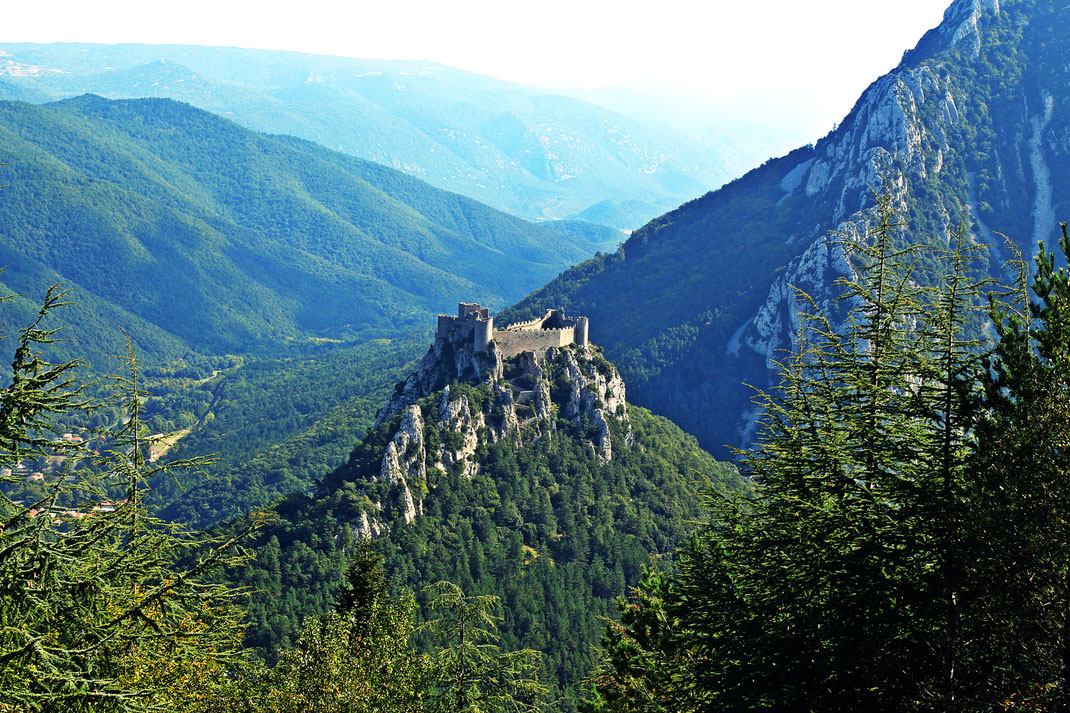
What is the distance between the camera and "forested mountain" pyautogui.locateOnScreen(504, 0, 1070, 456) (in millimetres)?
148375

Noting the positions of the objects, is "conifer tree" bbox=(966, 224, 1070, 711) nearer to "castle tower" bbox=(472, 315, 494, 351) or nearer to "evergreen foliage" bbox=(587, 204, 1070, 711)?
"evergreen foliage" bbox=(587, 204, 1070, 711)

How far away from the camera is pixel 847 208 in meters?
152

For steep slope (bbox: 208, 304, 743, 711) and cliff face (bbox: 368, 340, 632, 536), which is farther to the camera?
cliff face (bbox: 368, 340, 632, 536)

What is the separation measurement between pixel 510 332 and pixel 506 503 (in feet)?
55.7

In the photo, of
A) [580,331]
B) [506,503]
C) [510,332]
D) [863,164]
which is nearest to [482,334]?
[510,332]

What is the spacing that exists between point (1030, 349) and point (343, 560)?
64014 millimetres

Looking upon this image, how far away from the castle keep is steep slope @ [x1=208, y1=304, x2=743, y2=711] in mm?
731

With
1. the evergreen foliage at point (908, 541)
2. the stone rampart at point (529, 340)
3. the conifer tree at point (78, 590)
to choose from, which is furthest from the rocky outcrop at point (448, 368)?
the conifer tree at point (78, 590)

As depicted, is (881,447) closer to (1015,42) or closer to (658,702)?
(658,702)

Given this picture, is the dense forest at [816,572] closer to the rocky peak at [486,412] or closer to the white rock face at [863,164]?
the rocky peak at [486,412]

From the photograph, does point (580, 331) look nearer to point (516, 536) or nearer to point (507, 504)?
point (507, 504)

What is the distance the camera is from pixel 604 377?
3770 inches

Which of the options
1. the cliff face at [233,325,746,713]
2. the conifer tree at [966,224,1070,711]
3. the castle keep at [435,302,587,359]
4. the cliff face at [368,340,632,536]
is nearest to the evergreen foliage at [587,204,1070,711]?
the conifer tree at [966,224,1070,711]

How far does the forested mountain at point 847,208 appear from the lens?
14838cm
